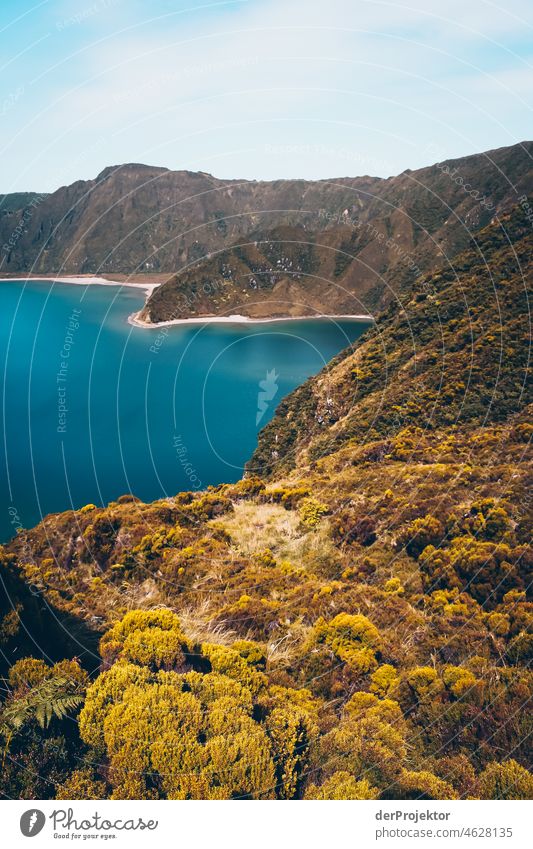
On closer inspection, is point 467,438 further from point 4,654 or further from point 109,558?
point 4,654

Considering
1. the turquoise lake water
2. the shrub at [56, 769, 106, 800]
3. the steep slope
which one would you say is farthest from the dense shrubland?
the turquoise lake water

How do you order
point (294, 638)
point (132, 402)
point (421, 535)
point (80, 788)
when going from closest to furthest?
point (80, 788) < point (294, 638) < point (421, 535) < point (132, 402)

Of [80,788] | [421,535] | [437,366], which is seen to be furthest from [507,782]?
[437,366]

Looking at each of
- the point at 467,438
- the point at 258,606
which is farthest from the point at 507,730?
the point at 467,438

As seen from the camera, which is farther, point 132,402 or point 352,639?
point 132,402

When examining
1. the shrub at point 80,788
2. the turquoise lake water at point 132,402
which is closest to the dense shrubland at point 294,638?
the shrub at point 80,788

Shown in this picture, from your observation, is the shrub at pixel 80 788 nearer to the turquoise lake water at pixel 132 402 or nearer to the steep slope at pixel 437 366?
the steep slope at pixel 437 366

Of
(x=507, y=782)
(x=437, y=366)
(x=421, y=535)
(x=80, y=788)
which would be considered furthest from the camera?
(x=437, y=366)

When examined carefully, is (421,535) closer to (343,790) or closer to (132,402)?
(343,790)
